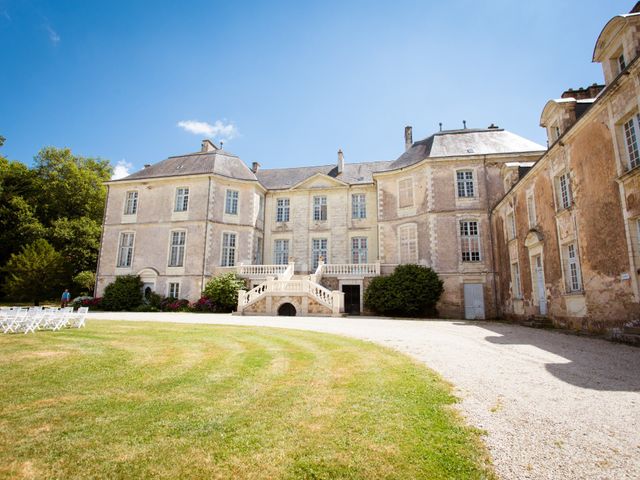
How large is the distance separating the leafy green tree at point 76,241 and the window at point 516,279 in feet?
97.0

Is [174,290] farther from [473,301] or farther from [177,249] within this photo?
[473,301]

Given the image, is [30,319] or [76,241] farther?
[76,241]

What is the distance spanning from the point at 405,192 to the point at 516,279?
8241 millimetres

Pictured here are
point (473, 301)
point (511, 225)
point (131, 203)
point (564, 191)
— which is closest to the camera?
point (564, 191)

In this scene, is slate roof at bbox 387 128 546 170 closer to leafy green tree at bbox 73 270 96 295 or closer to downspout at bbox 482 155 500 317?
downspout at bbox 482 155 500 317

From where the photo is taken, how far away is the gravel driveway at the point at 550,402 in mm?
2566

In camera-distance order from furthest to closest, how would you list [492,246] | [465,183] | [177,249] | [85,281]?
[85,281] < [177,249] < [465,183] < [492,246]

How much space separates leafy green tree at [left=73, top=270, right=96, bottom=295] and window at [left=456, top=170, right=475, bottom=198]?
2672cm

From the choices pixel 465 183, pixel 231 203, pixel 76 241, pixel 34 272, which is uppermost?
pixel 465 183

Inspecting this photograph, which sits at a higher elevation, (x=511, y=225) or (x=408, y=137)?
(x=408, y=137)

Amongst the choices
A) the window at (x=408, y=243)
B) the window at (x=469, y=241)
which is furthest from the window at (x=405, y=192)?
the window at (x=469, y=241)

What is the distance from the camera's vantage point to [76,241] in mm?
28438

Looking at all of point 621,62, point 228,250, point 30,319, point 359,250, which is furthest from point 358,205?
point 30,319

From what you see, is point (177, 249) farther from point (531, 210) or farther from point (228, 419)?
point (228, 419)
